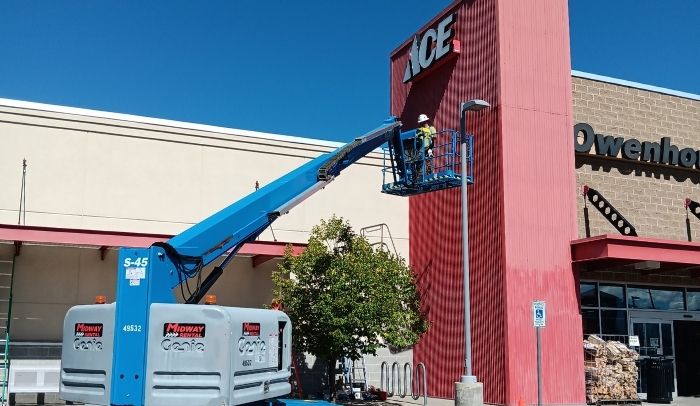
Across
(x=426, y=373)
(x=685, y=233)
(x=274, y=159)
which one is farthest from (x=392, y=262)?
(x=685, y=233)

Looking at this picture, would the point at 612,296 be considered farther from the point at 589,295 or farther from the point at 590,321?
the point at 590,321

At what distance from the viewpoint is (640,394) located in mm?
23672

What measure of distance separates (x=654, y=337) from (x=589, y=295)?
9.60ft

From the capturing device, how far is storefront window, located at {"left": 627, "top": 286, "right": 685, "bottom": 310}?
24812 mm

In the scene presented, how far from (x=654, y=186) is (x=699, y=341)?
551 centimetres

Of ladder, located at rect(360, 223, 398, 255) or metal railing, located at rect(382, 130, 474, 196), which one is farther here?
ladder, located at rect(360, 223, 398, 255)

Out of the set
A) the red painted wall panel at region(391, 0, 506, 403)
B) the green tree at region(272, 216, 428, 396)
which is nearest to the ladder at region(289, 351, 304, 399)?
the green tree at region(272, 216, 428, 396)

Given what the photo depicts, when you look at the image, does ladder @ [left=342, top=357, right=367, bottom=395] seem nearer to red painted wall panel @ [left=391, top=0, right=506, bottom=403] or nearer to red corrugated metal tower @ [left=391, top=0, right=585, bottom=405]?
red painted wall panel @ [left=391, top=0, right=506, bottom=403]

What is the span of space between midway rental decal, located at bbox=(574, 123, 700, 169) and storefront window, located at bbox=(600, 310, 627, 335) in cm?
505

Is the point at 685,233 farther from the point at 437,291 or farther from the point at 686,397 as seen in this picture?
the point at 437,291

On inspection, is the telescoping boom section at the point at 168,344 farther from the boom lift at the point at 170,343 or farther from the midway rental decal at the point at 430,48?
the midway rental decal at the point at 430,48

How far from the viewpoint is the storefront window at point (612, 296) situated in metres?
24.2

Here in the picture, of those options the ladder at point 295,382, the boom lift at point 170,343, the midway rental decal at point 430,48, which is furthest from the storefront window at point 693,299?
the boom lift at point 170,343

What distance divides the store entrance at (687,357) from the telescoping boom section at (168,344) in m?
18.1
